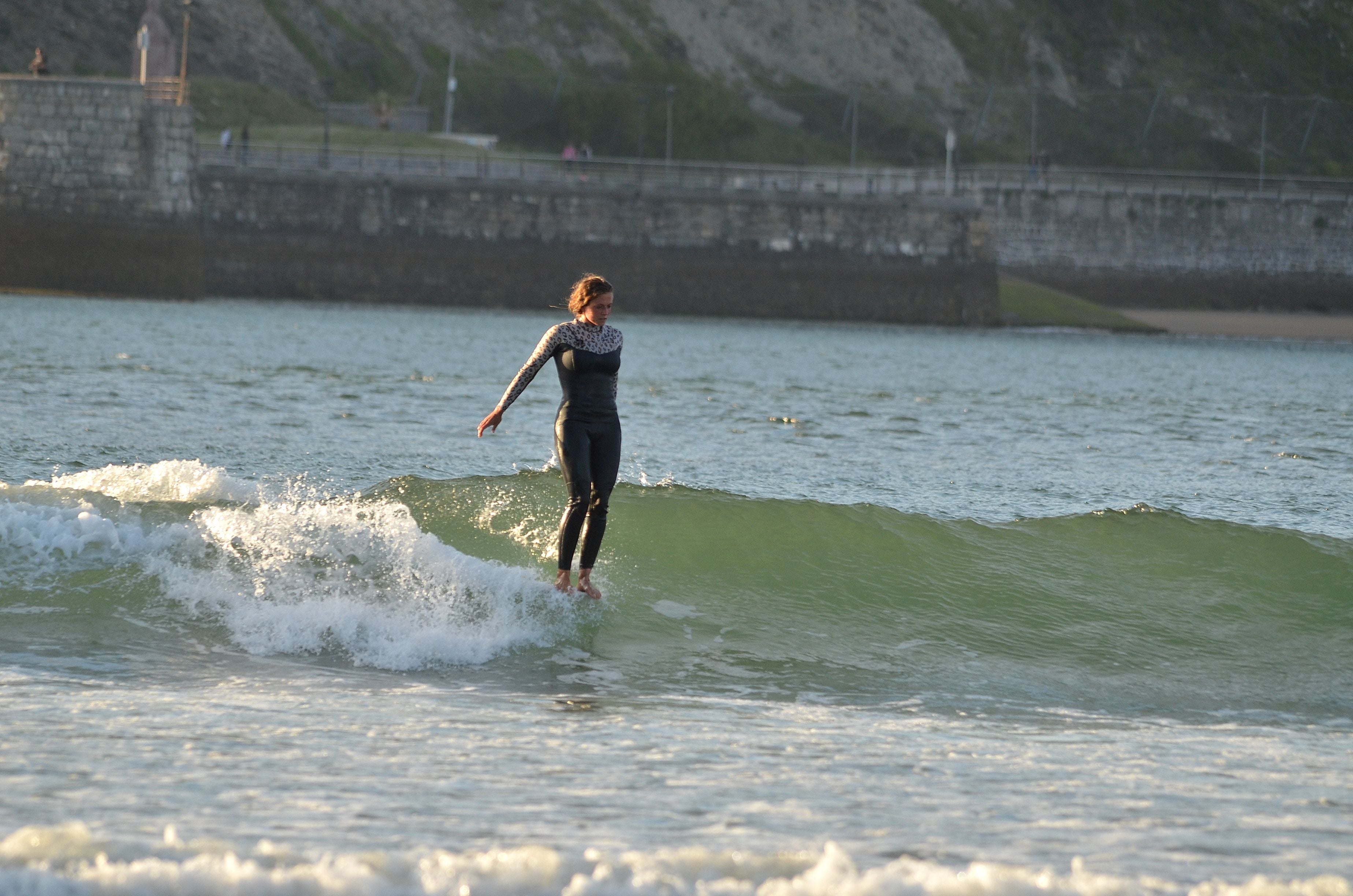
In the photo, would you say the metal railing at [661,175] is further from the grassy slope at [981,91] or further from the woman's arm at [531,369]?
the woman's arm at [531,369]

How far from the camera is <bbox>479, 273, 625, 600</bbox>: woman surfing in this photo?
7016 millimetres

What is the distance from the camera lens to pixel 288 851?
401cm

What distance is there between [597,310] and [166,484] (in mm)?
3536

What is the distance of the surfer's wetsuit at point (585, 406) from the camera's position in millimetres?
7027

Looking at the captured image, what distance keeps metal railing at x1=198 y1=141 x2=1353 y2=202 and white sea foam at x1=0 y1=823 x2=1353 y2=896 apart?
1673 inches

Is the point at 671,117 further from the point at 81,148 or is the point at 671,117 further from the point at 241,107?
the point at 81,148

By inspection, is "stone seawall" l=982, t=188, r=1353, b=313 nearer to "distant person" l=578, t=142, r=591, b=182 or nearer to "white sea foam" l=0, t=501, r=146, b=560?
"distant person" l=578, t=142, r=591, b=182

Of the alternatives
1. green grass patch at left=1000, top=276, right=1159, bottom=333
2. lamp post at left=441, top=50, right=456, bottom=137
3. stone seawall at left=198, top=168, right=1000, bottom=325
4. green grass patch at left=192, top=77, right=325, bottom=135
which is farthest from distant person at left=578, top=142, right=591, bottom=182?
green grass patch at left=1000, top=276, right=1159, bottom=333

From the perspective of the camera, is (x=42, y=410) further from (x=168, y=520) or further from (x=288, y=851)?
(x=288, y=851)

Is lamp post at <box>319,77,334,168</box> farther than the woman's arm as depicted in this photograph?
Yes

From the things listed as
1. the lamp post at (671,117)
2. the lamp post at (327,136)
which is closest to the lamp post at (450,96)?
the lamp post at (671,117)

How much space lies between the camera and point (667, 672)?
6.80m

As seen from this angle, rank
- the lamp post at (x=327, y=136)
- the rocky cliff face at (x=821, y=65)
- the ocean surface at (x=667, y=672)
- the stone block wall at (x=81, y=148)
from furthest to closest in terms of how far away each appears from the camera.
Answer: the rocky cliff face at (x=821, y=65)
the lamp post at (x=327, y=136)
the stone block wall at (x=81, y=148)
the ocean surface at (x=667, y=672)

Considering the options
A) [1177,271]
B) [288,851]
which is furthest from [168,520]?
[1177,271]
